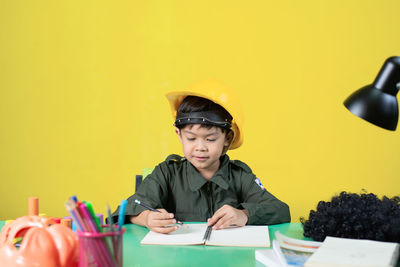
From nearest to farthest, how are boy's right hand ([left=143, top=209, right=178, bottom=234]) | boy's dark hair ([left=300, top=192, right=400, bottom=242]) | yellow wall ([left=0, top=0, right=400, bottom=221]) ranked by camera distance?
boy's dark hair ([left=300, top=192, right=400, bottom=242]) < boy's right hand ([left=143, top=209, right=178, bottom=234]) < yellow wall ([left=0, top=0, right=400, bottom=221])

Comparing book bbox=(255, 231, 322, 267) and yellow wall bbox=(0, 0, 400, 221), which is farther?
yellow wall bbox=(0, 0, 400, 221)

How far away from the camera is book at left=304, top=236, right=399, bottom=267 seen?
91 cm

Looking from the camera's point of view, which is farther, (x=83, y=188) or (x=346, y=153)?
(x=83, y=188)

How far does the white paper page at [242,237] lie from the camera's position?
4.05 ft

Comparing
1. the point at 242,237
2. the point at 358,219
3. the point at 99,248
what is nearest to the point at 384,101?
the point at 358,219

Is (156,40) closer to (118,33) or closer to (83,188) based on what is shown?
(118,33)

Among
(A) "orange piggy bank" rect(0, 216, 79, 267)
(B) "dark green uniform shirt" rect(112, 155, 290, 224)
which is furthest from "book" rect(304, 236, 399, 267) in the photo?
(B) "dark green uniform shirt" rect(112, 155, 290, 224)

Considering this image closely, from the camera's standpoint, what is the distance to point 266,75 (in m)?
2.87

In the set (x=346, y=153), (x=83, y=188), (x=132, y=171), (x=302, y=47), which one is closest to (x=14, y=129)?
(x=83, y=188)

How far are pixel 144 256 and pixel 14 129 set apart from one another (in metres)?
2.18

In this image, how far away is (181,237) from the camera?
1.30 metres

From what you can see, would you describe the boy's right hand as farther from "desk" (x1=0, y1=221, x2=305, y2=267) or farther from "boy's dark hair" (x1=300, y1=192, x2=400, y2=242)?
"boy's dark hair" (x1=300, y1=192, x2=400, y2=242)

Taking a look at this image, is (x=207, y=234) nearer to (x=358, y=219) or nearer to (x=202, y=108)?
(x=358, y=219)

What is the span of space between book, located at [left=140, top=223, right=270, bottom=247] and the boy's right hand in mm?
13
